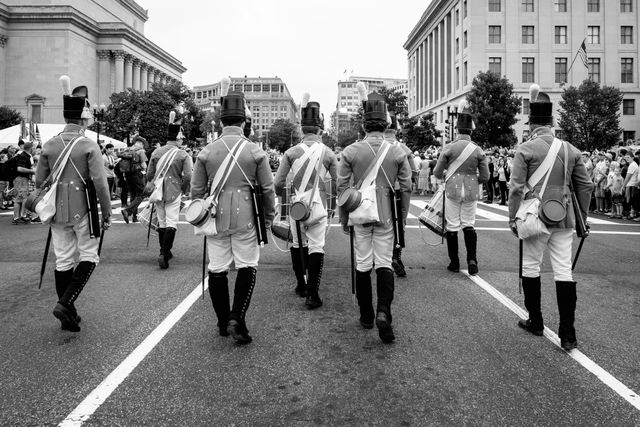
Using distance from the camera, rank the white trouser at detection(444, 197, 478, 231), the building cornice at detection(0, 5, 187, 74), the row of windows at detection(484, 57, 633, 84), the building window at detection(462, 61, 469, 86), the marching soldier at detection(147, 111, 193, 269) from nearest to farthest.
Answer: the white trouser at detection(444, 197, 478, 231) < the marching soldier at detection(147, 111, 193, 269) < the row of windows at detection(484, 57, 633, 84) < the building window at detection(462, 61, 469, 86) < the building cornice at detection(0, 5, 187, 74)

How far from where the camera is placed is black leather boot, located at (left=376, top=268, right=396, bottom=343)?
4547 mm

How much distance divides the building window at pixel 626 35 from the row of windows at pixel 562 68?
2.11 meters

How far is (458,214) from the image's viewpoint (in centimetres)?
768

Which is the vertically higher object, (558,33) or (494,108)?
(558,33)

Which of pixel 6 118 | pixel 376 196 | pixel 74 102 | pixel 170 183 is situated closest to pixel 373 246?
pixel 376 196

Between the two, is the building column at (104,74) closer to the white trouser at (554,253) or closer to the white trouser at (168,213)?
the white trouser at (168,213)

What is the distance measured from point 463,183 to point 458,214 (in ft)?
1.56

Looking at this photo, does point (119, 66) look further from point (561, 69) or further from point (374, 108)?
point (374, 108)

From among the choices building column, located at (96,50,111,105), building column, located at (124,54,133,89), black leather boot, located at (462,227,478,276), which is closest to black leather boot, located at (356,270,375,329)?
black leather boot, located at (462,227,478,276)

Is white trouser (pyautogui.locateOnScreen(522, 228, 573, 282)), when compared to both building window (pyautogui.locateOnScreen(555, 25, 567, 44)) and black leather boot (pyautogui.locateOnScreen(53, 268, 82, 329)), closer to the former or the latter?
black leather boot (pyautogui.locateOnScreen(53, 268, 82, 329))

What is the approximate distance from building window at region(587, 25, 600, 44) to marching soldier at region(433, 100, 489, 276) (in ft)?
213

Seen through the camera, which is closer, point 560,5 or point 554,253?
point 554,253

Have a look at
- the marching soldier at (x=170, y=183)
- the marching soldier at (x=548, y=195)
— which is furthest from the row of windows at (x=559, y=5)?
the marching soldier at (x=548, y=195)

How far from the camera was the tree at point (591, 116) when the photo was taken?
50.6 metres
